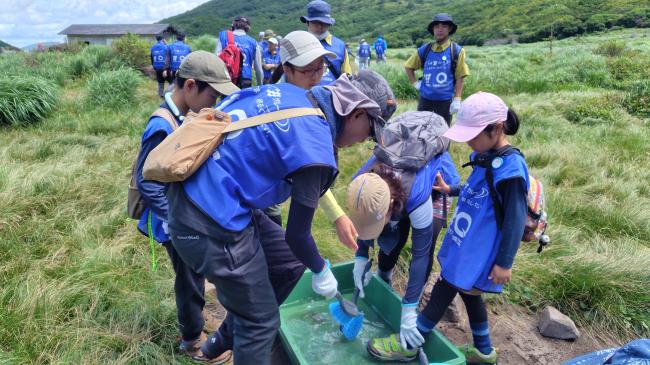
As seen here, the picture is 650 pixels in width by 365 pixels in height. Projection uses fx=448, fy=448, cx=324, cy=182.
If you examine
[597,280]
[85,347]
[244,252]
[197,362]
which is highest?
[244,252]

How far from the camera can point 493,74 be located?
11.1 meters

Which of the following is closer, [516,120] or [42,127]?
[516,120]

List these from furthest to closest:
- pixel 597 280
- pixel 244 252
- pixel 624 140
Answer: pixel 624 140 → pixel 597 280 → pixel 244 252

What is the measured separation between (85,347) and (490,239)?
2.07 meters

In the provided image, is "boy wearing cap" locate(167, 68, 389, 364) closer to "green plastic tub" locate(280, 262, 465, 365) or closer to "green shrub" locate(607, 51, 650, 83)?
"green plastic tub" locate(280, 262, 465, 365)

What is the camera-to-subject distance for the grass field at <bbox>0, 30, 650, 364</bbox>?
2.44 meters

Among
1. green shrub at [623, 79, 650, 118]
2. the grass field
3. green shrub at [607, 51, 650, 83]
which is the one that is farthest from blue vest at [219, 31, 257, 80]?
green shrub at [607, 51, 650, 83]

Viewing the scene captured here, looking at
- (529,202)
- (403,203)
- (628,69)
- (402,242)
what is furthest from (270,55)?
(628,69)

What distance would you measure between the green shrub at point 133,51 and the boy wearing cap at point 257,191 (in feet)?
43.5

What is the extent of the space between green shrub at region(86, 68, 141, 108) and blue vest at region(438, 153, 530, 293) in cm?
769

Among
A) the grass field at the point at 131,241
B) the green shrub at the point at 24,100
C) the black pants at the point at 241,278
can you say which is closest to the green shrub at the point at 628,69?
the grass field at the point at 131,241

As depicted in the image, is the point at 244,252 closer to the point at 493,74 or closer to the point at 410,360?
the point at 410,360

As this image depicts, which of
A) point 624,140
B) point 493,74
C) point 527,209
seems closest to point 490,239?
point 527,209

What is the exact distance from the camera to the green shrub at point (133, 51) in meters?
13.4
